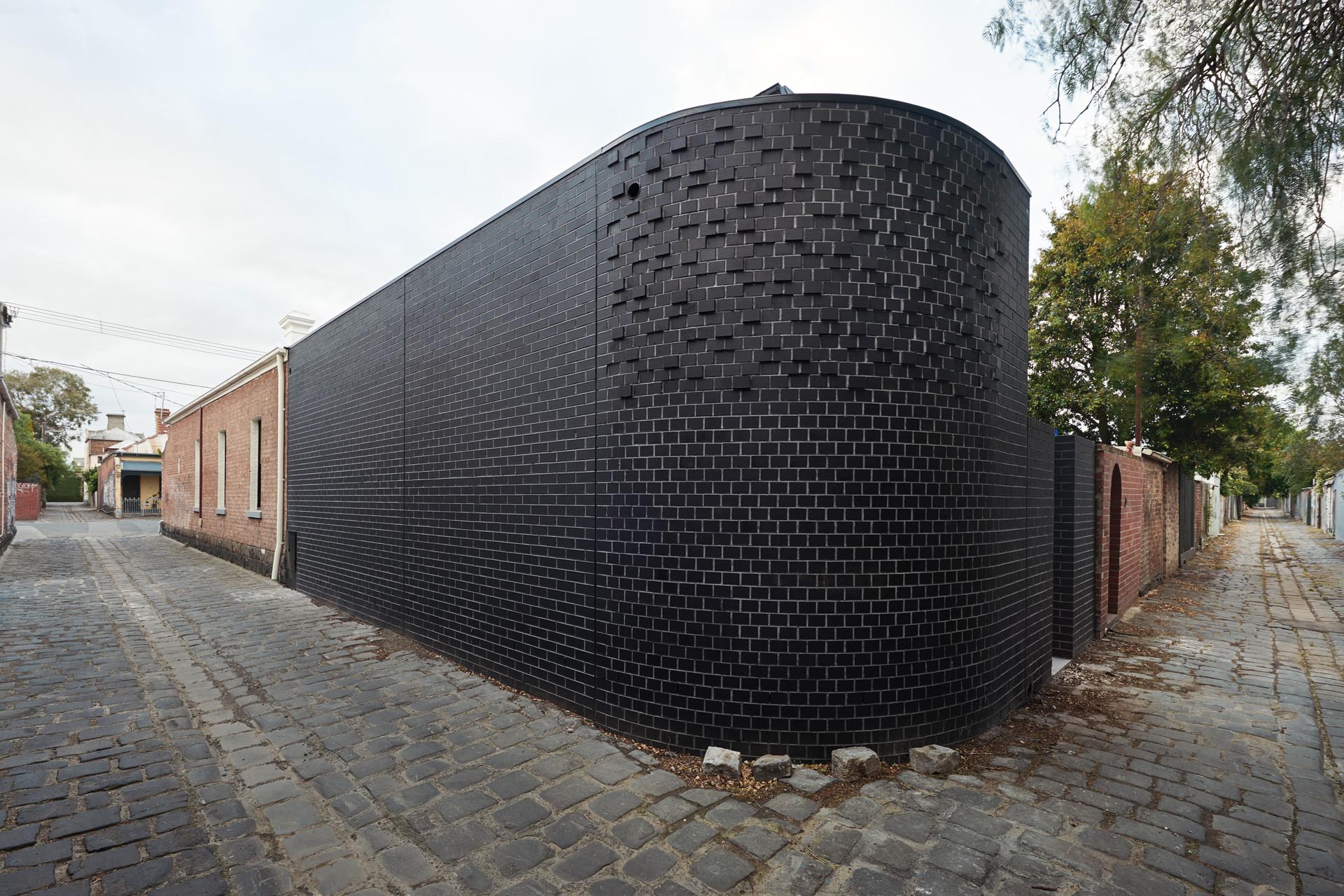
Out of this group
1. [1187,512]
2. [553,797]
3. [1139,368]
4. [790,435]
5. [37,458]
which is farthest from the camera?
[37,458]

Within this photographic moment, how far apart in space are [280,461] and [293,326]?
2507 mm

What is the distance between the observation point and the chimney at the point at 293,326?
11047 millimetres

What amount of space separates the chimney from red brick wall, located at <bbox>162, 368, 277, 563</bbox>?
68cm

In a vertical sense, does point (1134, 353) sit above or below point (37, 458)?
above

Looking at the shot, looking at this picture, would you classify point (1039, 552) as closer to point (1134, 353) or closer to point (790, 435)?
point (790, 435)

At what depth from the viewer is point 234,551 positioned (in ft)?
42.4

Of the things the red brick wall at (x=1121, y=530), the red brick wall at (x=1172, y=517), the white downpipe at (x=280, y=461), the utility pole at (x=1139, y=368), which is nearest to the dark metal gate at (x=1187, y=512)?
the red brick wall at (x=1172, y=517)

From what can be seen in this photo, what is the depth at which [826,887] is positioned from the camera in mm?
2494

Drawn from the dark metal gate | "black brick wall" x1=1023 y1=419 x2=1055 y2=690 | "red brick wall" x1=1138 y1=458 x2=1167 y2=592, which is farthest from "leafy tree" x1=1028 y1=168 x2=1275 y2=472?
"black brick wall" x1=1023 y1=419 x2=1055 y2=690

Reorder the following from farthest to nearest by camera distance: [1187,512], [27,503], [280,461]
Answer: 1. [27,503]
2. [1187,512]
3. [280,461]

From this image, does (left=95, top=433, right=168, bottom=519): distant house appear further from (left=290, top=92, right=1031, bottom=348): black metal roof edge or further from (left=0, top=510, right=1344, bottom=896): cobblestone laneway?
(left=290, top=92, right=1031, bottom=348): black metal roof edge

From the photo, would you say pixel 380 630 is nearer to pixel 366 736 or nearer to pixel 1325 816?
pixel 366 736

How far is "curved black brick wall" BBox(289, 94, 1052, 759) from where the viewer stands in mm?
3623

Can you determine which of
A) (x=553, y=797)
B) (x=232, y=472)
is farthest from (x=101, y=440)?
(x=553, y=797)
